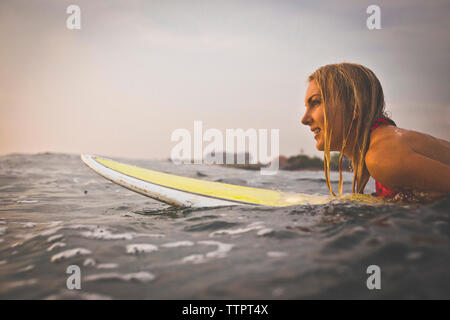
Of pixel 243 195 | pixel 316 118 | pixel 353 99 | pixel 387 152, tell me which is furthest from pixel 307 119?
pixel 243 195

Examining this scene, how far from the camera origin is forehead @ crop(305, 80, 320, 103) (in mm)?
2414

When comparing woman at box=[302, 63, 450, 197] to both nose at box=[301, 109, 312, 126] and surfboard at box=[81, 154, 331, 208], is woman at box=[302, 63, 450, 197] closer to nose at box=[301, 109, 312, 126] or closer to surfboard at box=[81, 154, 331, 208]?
nose at box=[301, 109, 312, 126]

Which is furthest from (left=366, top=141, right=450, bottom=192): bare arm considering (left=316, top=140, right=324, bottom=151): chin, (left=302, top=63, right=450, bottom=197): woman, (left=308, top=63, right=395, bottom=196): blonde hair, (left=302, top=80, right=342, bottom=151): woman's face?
(left=316, top=140, right=324, bottom=151): chin

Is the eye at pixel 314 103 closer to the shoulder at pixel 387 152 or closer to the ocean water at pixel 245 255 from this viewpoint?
the shoulder at pixel 387 152

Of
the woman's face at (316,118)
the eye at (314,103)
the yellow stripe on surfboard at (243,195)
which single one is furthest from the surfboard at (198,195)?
the eye at (314,103)

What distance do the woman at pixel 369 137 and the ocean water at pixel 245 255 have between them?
0.64 feet

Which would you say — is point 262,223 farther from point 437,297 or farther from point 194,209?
point 437,297

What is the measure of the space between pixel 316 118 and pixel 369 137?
45 cm

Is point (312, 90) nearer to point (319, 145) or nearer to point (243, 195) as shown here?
point (319, 145)

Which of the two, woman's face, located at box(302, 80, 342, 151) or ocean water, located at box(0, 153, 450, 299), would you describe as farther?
woman's face, located at box(302, 80, 342, 151)

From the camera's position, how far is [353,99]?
2.27 metres

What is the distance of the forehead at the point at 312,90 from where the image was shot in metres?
2.41
